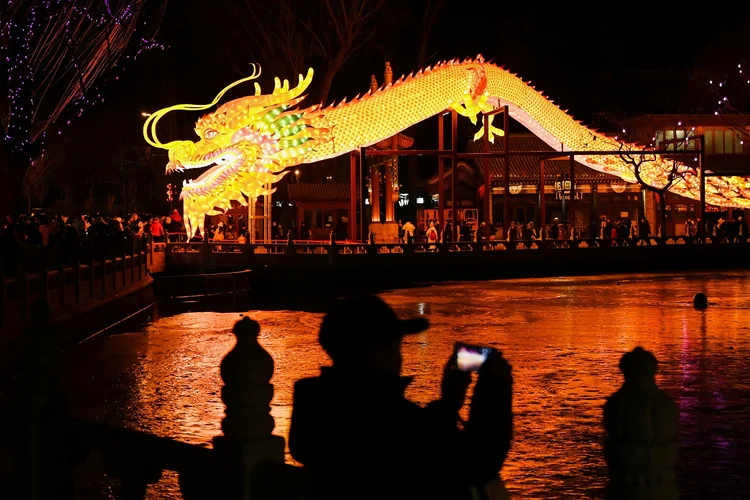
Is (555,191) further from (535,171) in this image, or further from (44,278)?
(44,278)

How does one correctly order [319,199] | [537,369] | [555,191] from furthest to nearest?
[555,191] → [319,199] → [537,369]

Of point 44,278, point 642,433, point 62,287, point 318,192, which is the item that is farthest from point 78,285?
point 318,192

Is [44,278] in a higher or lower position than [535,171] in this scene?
lower

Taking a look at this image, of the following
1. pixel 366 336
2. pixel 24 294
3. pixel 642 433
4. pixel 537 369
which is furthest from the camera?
pixel 24 294

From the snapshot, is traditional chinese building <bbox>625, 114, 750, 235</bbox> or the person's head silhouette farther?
traditional chinese building <bbox>625, 114, 750, 235</bbox>

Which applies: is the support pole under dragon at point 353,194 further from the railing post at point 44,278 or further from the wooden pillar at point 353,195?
the railing post at point 44,278

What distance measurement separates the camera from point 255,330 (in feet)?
13.7

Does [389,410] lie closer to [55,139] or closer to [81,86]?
[81,86]

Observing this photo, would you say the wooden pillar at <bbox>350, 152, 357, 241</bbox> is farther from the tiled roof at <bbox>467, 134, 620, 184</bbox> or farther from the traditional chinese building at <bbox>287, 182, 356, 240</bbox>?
the tiled roof at <bbox>467, 134, 620, 184</bbox>

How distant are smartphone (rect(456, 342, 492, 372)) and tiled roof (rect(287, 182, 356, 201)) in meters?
37.0

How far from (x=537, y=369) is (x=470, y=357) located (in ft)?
29.3

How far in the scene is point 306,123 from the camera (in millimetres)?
30266

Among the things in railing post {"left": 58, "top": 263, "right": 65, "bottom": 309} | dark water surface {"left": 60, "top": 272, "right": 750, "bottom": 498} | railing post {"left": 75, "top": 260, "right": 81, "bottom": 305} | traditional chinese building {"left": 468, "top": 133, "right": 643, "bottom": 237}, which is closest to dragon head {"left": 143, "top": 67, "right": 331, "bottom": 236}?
dark water surface {"left": 60, "top": 272, "right": 750, "bottom": 498}

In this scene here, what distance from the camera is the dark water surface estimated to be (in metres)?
7.88
